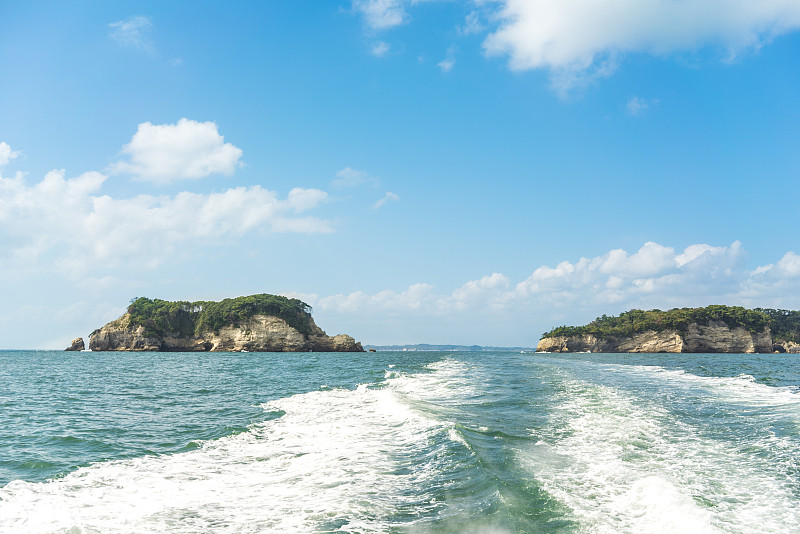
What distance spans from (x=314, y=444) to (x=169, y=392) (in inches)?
651

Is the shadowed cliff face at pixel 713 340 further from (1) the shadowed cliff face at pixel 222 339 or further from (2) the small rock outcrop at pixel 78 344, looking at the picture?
(2) the small rock outcrop at pixel 78 344

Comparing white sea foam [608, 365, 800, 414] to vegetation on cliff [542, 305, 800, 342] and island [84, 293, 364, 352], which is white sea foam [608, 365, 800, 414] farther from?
island [84, 293, 364, 352]

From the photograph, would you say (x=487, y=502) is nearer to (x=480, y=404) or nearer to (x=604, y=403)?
(x=480, y=404)

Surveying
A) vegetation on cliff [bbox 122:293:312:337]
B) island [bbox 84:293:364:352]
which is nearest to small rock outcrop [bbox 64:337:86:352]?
island [bbox 84:293:364:352]

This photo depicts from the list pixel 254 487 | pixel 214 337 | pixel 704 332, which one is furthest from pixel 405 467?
pixel 704 332

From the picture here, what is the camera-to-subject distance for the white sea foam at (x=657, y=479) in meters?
7.55

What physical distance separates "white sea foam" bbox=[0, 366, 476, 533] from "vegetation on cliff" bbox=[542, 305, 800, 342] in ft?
401

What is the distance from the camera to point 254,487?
957 cm

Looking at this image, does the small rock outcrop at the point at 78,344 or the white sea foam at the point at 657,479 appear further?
the small rock outcrop at the point at 78,344

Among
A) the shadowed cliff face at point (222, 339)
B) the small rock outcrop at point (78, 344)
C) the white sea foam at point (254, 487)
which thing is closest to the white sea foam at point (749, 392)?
the white sea foam at point (254, 487)

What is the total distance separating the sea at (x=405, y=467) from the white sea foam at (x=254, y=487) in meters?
0.05

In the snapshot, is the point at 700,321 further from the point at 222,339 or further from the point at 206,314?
the point at 206,314

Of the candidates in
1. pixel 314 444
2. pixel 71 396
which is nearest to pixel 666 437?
pixel 314 444

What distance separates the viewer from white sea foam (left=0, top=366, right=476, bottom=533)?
7621 mm
